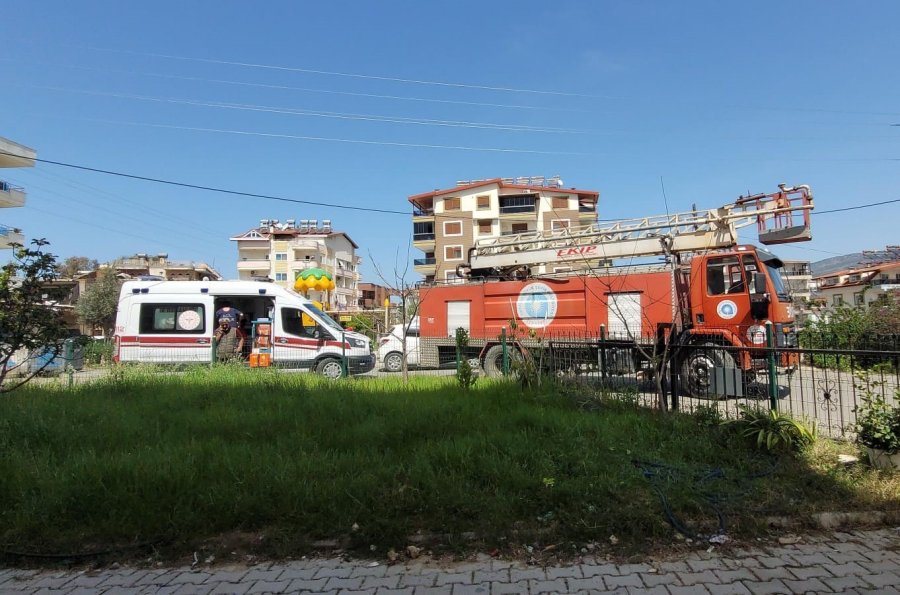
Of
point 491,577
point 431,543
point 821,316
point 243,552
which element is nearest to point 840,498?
point 491,577

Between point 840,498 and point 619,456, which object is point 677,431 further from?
point 840,498

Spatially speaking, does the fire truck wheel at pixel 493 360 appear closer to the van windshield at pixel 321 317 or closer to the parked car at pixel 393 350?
the parked car at pixel 393 350

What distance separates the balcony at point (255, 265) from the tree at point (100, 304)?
2023 centimetres

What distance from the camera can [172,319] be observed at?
13.0m

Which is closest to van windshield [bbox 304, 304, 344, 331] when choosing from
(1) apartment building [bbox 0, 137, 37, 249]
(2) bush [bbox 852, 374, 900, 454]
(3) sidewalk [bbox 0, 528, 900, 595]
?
(3) sidewalk [bbox 0, 528, 900, 595]

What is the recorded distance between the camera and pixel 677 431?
565 cm

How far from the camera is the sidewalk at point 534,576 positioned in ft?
10.2

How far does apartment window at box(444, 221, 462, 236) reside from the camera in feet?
168

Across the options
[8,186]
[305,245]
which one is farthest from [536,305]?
[305,245]

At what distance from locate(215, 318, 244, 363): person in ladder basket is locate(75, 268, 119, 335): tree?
3533 cm

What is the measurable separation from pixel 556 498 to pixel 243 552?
2.41m

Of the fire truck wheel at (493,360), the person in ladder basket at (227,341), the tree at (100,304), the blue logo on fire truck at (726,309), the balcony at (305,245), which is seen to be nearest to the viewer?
the blue logo on fire truck at (726,309)

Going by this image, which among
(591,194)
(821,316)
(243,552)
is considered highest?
(591,194)

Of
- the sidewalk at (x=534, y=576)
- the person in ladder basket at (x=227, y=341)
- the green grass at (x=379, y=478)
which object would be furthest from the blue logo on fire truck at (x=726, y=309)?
the person in ladder basket at (x=227, y=341)
